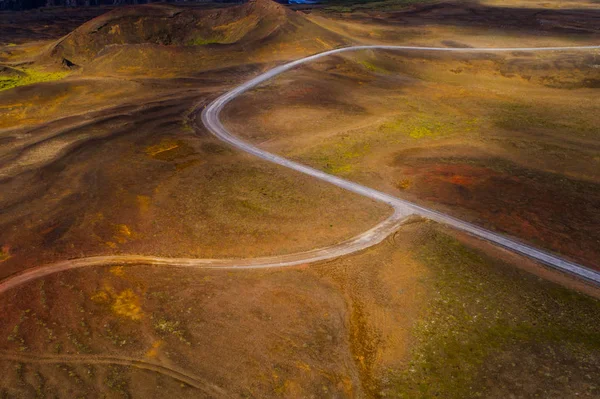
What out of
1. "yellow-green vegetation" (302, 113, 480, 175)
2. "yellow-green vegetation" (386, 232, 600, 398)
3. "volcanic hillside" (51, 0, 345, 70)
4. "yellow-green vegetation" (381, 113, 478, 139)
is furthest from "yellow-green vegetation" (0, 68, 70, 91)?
"yellow-green vegetation" (386, 232, 600, 398)

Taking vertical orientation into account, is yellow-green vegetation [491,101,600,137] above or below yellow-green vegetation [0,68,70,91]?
below

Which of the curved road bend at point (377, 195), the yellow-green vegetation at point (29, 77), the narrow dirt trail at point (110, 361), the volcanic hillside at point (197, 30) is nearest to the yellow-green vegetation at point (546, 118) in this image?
the curved road bend at point (377, 195)

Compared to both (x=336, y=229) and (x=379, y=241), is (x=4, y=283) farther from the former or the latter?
(x=379, y=241)

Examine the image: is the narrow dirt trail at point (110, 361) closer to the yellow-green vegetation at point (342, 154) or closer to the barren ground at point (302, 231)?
the barren ground at point (302, 231)

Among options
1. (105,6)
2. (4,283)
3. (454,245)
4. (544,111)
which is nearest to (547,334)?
(454,245)

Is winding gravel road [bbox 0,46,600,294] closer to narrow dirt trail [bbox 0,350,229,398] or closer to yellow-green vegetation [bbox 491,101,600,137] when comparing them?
narrow dirt trail [bbox 0,350,229,398]

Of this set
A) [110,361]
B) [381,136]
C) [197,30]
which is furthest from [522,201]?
[197,30]

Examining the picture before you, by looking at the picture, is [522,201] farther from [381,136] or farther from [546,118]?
[546,118]
